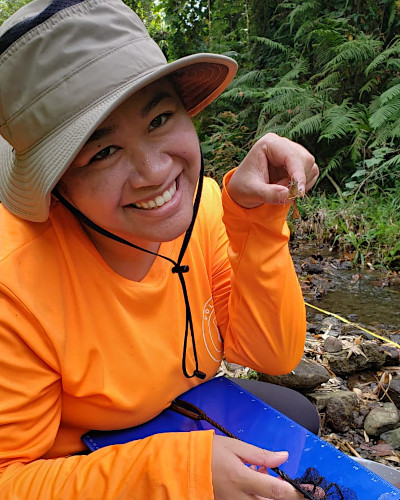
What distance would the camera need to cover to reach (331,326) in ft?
10.2

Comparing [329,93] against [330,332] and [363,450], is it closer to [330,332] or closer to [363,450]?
[330,332]

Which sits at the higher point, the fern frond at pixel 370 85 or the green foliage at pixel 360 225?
the fern frond at pixel 370 85

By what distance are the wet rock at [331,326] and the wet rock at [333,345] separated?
9.7 inches

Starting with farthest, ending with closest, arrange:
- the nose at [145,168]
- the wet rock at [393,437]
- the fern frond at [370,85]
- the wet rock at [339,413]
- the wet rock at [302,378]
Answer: the fern frond at [370,85], the wet rock at [302,378], the wet rock at [339,413], the wet rock at [393,437], the nose at [145,168]

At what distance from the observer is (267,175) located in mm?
1305

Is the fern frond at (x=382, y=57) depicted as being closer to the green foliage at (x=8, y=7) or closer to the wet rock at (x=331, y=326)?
the wet rock at (x=331, y=326)

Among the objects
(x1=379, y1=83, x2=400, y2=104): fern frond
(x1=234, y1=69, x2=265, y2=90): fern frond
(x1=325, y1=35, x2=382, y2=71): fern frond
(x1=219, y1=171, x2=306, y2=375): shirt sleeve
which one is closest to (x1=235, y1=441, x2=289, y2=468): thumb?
(x1=219, y1=171, x2=306, y2=375): shirt sleeve

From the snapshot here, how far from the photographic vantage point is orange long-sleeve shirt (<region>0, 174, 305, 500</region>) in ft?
3.39

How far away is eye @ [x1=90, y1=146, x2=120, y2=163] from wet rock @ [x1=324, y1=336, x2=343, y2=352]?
6.67ft

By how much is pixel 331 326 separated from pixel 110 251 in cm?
218

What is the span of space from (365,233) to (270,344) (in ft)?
11.1

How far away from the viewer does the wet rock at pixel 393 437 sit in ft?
6.64

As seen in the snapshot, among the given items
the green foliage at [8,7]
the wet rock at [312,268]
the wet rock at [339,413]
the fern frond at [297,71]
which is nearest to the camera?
the wet rock at [339,413]

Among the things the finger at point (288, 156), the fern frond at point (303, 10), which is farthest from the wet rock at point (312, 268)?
the fern frond at point (303, 10)
